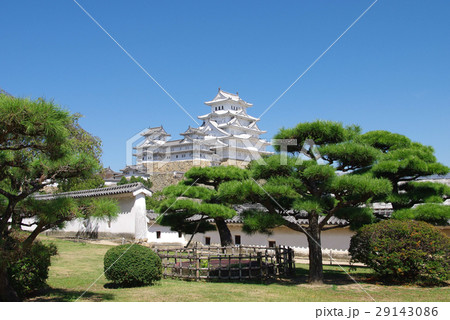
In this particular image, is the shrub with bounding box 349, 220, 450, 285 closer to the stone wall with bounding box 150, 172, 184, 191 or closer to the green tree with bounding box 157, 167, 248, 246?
the green tree with bounding box 157, 167, 248, 246

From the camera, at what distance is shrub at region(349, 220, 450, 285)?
860cm

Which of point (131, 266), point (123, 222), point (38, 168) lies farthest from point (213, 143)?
point (38, 168)

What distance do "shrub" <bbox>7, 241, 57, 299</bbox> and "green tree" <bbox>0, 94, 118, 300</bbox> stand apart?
0.49m

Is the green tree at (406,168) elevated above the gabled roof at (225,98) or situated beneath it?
situated beneath

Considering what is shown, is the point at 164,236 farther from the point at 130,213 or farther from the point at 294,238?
the point at 294,238

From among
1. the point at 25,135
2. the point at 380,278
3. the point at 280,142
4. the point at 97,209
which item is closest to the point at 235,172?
the point at 280,142

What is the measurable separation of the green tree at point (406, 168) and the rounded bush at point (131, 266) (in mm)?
5512

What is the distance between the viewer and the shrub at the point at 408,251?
8602mm

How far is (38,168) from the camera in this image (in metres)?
5.73

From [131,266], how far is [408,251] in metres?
6.10

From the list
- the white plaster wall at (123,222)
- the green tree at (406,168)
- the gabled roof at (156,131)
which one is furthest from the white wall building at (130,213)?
the gabled roof at (156,131)

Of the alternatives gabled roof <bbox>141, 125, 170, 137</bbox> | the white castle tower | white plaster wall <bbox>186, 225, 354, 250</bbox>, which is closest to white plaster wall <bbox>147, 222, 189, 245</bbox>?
white plaster wall <bbox>186, 225, 354, 250</bbox>

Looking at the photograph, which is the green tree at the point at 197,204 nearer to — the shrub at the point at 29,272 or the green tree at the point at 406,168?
the green tree at the point at 406,168

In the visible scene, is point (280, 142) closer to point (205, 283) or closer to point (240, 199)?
point (240, 199)
